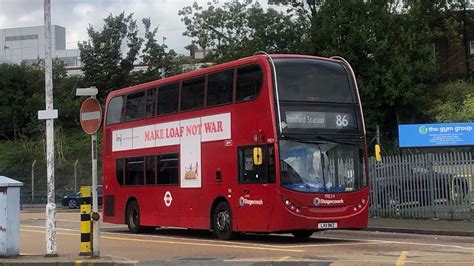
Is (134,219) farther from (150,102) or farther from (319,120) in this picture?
(319,120)

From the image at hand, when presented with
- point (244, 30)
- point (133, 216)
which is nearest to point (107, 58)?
point (244, 30)

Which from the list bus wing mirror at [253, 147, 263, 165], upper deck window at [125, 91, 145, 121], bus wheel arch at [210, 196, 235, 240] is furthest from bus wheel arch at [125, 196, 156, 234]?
bus wing mirror at [253, 147, 263, 165]

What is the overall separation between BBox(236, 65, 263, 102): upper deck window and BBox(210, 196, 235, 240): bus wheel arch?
9.50ft

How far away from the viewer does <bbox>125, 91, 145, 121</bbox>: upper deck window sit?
20766 millimetres

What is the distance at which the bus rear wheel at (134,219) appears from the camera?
21188 mm

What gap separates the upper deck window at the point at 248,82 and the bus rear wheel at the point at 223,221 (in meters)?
2.96

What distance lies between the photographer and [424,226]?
20078mm

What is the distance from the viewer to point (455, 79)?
168 ft

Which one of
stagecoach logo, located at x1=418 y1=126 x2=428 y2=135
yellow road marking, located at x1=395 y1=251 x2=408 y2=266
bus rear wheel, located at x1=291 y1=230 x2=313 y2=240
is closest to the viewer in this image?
yellow road marking, located at x1=395 y1=251 x2=408 y2=266

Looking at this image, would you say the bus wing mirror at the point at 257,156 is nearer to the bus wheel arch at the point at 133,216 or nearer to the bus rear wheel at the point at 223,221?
the bus rear wheel at the point at 223,221

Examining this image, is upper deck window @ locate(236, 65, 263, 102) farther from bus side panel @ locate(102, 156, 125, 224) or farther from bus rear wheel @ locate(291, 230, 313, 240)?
bus side panel @ locate(102, 156, 125, 224)

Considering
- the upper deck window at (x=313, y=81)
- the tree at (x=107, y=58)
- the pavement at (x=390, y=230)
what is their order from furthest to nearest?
the tree at (x=107, y=58), the upper deck window at (x=313, y=81), the pavement at (x=390, y=230)

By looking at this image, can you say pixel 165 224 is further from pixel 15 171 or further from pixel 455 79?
pixel 455 79

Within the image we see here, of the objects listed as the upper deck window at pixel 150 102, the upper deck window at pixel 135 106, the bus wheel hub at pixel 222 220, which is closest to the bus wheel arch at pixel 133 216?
the upper deck window at pixel 135 106
